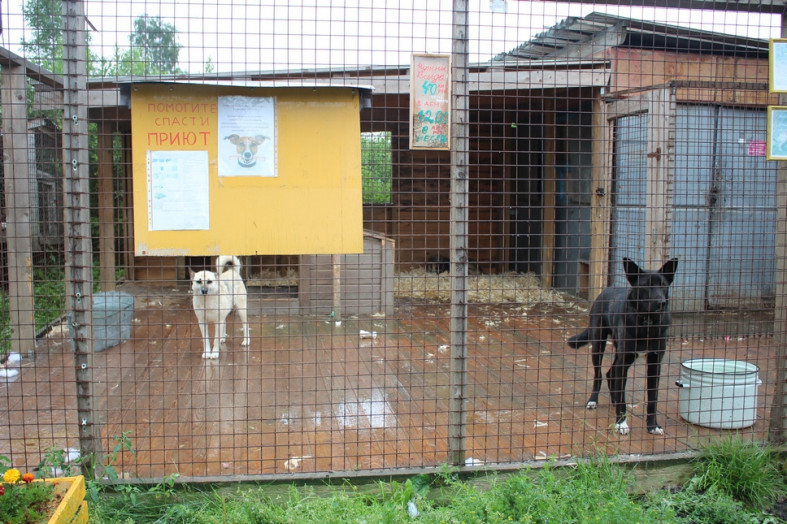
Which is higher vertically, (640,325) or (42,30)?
(42,30)

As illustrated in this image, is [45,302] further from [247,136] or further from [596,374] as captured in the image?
[596,374]

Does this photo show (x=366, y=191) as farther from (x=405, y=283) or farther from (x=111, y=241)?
(x=111, y=241)

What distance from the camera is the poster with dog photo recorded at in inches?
127

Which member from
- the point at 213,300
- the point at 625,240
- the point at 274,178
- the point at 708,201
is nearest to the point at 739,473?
the point at 274,178

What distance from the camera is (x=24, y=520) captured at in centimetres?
253

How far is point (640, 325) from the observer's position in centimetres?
407

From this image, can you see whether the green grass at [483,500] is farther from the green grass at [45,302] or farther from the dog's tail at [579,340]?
the green grass at [45,302]

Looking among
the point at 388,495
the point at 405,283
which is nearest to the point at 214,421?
the point at 388,495

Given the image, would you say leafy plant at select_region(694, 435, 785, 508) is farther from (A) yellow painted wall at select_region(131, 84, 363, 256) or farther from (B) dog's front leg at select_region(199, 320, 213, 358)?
(B) dog's front leg at select_region(199, 320, 213, 358)

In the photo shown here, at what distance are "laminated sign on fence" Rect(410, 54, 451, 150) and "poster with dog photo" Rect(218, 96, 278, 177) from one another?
0.75m

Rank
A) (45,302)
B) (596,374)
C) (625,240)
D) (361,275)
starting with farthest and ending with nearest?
(45,302) → (361,275) → (625,240) → (596,374)

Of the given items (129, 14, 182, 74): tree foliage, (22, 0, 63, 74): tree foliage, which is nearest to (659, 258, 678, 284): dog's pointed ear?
(129, 14, 182, 74): tree foliage

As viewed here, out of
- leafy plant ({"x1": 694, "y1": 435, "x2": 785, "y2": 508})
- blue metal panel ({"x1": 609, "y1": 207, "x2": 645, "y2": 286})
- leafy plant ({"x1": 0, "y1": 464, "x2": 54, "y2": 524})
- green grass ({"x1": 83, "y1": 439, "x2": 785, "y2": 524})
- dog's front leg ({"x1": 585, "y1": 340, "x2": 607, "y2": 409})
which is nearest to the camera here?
leafy plant ({"x1": 0, "y1": 464, "x2": 54, "y2": 524})

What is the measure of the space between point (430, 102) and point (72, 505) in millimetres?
2560
